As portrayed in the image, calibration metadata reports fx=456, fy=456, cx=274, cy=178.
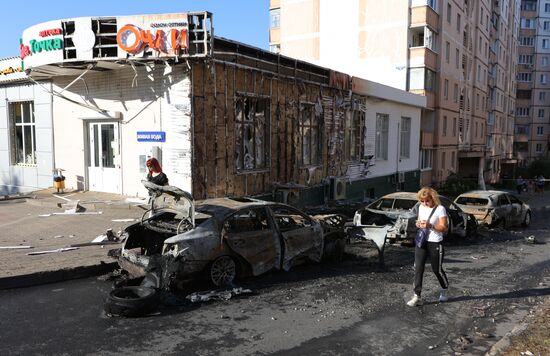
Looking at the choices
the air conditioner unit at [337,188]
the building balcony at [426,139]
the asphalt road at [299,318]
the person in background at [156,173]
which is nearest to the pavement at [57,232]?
the asphalt road at [299,318]

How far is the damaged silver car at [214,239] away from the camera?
695 cm

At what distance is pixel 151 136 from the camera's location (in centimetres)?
1284

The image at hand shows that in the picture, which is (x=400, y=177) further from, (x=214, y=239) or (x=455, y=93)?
(x=214, y=239)

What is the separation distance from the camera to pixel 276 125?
613 inches

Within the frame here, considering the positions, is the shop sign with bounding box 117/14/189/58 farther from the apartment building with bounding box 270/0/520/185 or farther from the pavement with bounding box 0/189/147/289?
the apartment building with bounding box 270/0/520/185

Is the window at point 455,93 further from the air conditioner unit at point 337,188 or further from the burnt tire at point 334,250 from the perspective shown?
the burnt tire at point 334,250

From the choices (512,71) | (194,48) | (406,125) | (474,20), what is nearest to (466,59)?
(474,20)

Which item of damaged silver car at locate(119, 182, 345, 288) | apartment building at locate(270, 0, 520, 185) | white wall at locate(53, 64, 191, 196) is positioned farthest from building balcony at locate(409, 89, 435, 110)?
damaged silver car at locate(119, 182, 345, 288)

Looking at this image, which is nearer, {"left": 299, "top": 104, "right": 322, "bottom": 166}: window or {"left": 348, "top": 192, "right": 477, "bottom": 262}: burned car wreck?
{"left": 348, "top": 192, "right": 477, "bottom": 262}: burned car wreck

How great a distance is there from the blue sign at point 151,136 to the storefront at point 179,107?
3cm

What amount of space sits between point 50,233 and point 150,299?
5.66 m

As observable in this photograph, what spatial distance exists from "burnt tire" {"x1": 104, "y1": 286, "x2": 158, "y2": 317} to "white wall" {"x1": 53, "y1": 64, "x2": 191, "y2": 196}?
19.3 feet

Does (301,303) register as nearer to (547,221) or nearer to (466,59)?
Answer: (547,221)

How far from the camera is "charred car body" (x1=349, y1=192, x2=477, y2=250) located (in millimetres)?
9406
